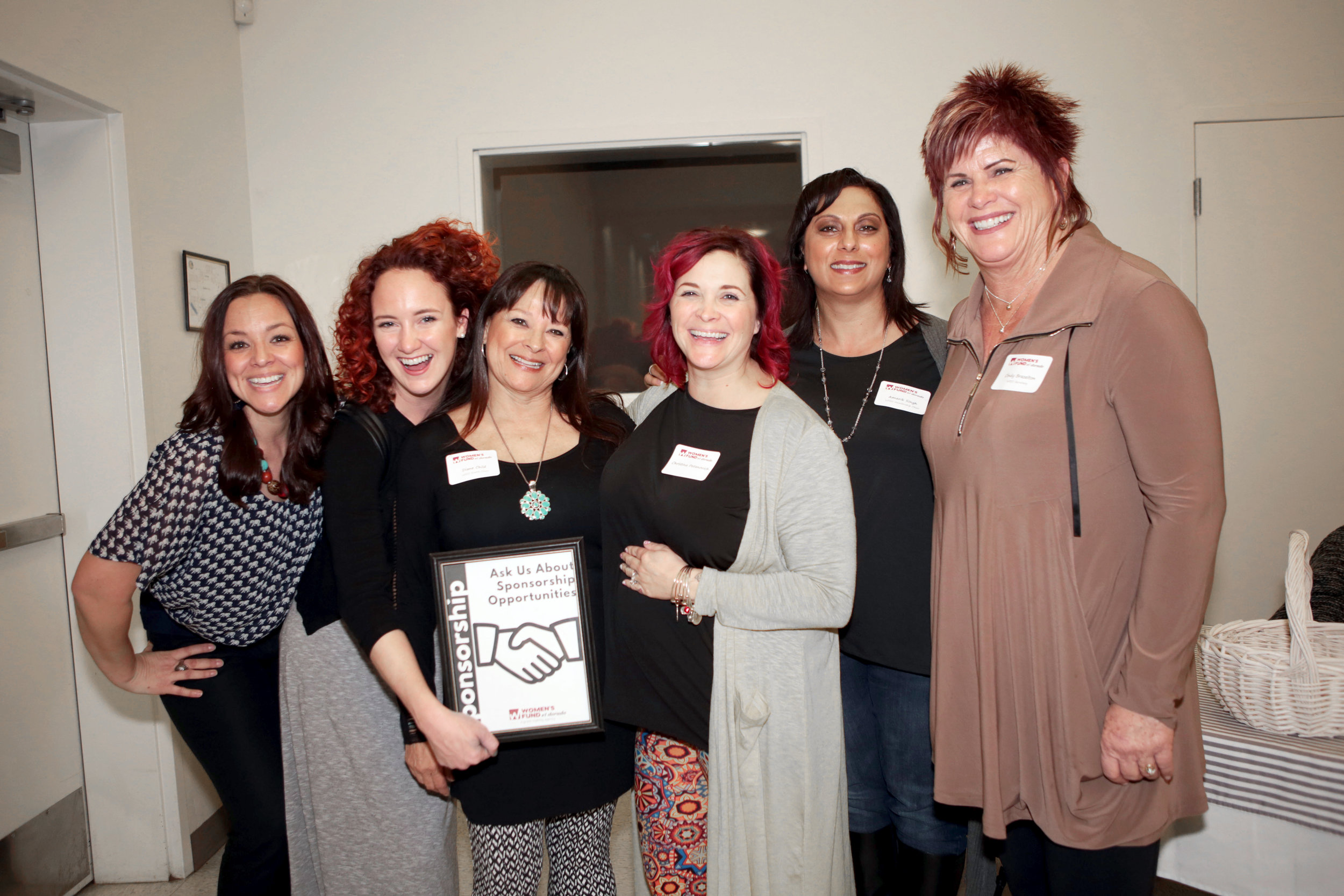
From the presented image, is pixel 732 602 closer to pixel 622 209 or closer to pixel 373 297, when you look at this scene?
pixel 373 297

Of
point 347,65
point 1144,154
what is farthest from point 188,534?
point 1144,154

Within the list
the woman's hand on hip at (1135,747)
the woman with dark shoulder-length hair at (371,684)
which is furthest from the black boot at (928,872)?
the woman with dark shoulder-length hair at (371,684)

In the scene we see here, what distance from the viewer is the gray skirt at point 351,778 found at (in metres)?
1.85

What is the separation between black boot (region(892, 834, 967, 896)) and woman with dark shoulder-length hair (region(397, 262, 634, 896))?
0.78 m

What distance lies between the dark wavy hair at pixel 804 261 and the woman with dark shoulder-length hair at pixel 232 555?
1.30m

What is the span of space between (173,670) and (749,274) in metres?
1.77

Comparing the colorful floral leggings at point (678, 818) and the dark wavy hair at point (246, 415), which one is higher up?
the dark wavy hair at point (246, 415)

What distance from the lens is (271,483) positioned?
6.02 feet

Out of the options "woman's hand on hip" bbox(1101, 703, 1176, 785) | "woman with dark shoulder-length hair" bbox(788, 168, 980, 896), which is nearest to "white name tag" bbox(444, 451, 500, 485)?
"woman with dark shoulder-length hair" bbox(788, 168, 980, 896)

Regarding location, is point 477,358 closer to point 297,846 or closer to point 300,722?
point 300,722

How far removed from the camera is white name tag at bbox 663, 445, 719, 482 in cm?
166

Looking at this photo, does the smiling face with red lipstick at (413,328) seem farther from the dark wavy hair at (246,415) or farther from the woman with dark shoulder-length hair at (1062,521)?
the woman with dark shoulder-length hair at (1062,521)

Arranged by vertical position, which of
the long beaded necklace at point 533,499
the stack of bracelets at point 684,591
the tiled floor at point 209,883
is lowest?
the tiled floor at point 209,883

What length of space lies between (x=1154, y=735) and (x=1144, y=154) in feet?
10.1
